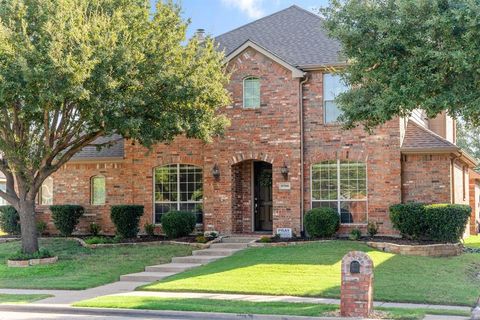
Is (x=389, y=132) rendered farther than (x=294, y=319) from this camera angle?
Yes

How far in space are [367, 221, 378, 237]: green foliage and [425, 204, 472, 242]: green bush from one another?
1743 mm

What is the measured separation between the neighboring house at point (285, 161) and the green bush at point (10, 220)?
319 centimetres

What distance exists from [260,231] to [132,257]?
555cm

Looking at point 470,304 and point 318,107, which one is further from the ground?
point 318,107

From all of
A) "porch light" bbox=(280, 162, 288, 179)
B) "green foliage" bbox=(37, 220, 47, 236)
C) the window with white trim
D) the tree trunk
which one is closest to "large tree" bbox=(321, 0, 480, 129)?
"porch light" bbox=(280, 162, 288, 179)

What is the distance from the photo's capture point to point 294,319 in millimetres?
10508

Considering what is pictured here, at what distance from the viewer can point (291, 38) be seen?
2364 cm

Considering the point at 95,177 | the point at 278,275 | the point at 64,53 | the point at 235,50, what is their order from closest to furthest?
the point at 278,275 → the point at 64,53 → the point at 235,50 → the point at 95,177

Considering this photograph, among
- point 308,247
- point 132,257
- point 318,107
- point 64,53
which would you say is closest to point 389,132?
point 318,107

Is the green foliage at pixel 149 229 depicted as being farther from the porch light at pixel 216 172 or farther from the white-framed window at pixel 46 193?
the white-framed window at pixel 46 193

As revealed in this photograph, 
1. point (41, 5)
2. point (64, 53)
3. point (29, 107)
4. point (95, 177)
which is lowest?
point (95, 177)

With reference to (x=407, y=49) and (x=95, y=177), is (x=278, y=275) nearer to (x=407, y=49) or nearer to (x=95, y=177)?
(x=407, y=49)

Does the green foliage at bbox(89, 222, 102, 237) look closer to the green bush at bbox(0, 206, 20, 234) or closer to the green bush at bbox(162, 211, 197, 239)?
the green bush at bbox(0, 206, 20, 234)

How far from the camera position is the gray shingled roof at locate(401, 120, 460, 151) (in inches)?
799
